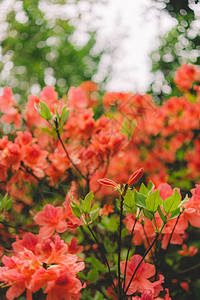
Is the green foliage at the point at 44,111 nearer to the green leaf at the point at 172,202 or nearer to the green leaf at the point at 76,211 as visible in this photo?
the green leaf at the point at 76,211

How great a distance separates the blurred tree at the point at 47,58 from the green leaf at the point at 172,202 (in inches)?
65.1

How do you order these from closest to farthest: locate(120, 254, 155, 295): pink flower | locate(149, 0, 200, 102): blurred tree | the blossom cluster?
the blossom cluster → locate(120, 254, 155, 295): pink flower → locate(149, 0, 200, 102): blurred tree

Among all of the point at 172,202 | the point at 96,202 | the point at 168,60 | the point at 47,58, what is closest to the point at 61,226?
the point at 172,202

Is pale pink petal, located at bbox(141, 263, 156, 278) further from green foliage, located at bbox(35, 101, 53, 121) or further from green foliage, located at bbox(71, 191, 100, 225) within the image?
green foliage, located at bbox(35, 101, 53, 121)

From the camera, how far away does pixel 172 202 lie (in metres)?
0.58

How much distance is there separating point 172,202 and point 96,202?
59 cm

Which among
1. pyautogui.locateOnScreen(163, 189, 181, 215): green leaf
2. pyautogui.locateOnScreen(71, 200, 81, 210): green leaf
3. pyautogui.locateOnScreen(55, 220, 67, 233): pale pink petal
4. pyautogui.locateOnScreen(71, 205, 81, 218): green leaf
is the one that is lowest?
pyautogui.locateOnScreen(55, 220, 67, 233): pale pink petal

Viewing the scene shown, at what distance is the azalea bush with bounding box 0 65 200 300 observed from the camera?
Answer: 1.92ft

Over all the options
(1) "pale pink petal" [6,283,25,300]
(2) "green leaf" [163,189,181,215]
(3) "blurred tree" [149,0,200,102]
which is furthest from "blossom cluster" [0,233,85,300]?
(3) "blurred tree" [149,0,200,102]

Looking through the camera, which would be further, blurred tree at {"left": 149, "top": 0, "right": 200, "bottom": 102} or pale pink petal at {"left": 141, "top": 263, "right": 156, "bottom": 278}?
blurred tree at {"left": 149, "top": 0, "right": 200, "bottom": 102}

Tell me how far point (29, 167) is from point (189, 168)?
106 cm

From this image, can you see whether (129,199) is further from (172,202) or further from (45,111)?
(45,111)

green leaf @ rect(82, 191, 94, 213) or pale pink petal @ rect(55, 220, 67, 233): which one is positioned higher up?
green leaf @ rect(82, 191, 94, 213)

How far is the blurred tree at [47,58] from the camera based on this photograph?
202 centimetres
